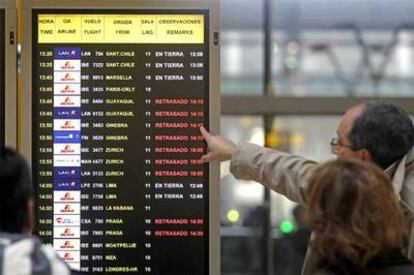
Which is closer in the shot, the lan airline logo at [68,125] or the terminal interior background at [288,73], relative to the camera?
the lan airline logo at [68,125]

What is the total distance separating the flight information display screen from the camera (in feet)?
8.96

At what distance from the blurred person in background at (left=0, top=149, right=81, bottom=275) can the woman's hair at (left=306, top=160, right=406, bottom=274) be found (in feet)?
2.05

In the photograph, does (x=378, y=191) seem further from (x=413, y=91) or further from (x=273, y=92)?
(x=413, y=91)

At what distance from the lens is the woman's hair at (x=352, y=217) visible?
1.72m

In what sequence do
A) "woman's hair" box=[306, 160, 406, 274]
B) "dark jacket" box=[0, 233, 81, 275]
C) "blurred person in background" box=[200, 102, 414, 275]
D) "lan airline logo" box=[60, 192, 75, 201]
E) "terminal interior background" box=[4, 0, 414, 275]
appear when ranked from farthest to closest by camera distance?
1. "terminal interior background" box=[4, 0, 414, 275]
2. "lan airline logo" box=[60, 192, 75, 201]
3. "blurred person in background" box=[200, 102, 414, 275]
4. "woman's hair" box=[306, 160, 406, 274]
5. "dark jacket" box=[0, 233, 81, 275]

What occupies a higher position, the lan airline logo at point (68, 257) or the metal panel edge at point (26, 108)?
the metal panel edge at point (26, 108)

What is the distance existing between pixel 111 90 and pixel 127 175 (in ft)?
1.08

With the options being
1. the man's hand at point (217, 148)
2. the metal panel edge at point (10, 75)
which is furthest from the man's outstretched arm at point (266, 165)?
the metal panel edge at point (10, 75)

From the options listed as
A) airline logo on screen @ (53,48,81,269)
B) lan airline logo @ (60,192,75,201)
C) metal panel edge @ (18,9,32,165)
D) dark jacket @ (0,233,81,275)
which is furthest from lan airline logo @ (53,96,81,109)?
dark jacket @ (0,233,81,275)

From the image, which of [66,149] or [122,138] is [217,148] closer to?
[122,138]

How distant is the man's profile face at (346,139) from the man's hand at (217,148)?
43 cm

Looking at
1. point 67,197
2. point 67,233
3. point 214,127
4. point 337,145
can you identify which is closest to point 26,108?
point 67,197

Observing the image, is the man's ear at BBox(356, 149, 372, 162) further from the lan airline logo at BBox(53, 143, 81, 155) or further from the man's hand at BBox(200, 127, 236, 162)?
the lan airline logo at BBox(53, 143, 81, 155)

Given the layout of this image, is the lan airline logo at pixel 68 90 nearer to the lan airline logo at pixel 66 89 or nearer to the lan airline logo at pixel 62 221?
the lan airline logo at pixel 66 89
